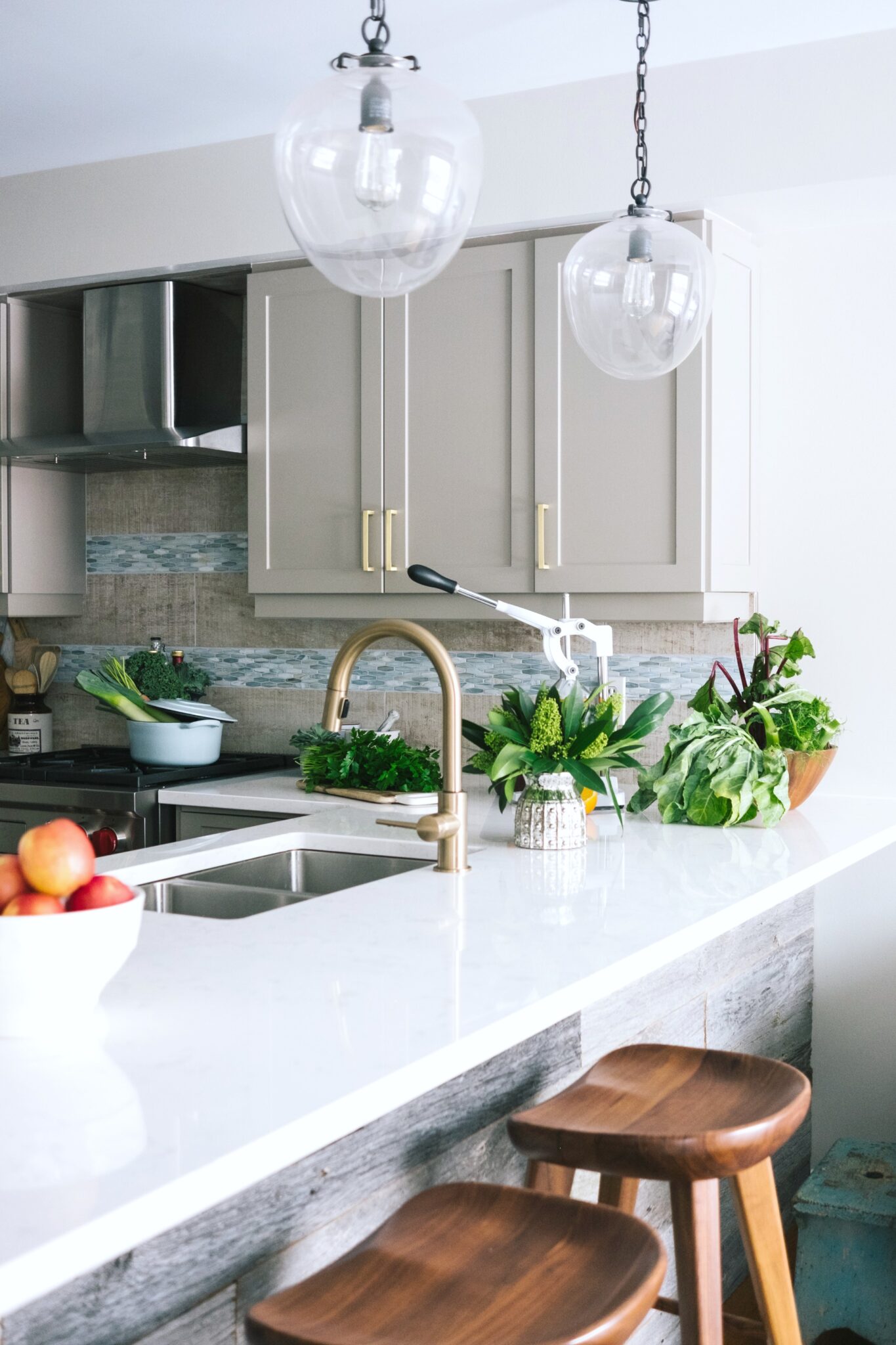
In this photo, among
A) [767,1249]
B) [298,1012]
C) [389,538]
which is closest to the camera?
[298,1012]

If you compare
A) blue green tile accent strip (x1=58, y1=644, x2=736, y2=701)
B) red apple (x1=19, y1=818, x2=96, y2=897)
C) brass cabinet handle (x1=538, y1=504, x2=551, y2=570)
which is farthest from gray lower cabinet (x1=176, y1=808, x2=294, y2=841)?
red apple (x1=19, y1=818, x2=96, y2=897)

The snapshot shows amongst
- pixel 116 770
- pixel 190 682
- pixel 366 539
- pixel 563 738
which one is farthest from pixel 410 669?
pixel 563 738

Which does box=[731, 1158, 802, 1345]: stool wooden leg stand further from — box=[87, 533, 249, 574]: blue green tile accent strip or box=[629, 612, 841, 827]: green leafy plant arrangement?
box=[87, 533, 249, 574]: blue green tile accent strip

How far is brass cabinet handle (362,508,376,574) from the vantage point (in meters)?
3.54

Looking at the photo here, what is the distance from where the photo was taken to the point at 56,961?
1.28 meters

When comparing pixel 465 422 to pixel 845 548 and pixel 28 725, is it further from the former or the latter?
pixel 28 725

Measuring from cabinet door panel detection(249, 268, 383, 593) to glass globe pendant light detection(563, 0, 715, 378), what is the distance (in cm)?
153

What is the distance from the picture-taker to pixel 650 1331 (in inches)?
91.5

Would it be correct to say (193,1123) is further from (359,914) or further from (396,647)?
(396,647)

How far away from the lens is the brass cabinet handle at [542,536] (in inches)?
130

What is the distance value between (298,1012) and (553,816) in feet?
3.48

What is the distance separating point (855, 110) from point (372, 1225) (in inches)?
95.9

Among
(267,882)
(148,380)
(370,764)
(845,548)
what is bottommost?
(267,882)

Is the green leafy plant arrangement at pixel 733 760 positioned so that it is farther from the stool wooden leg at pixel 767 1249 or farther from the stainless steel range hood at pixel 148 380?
the stainless steel range hood at pixel 148 380
